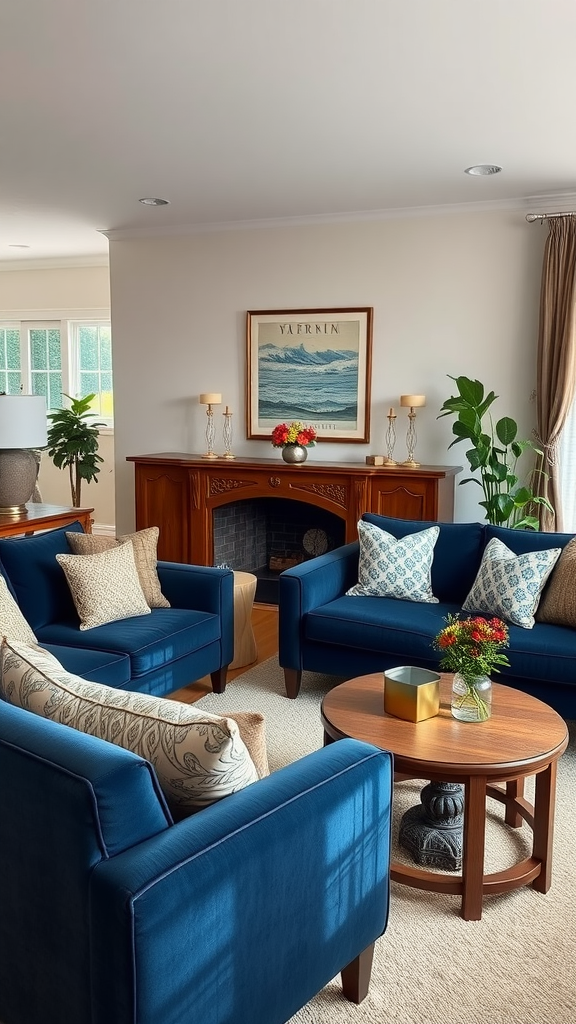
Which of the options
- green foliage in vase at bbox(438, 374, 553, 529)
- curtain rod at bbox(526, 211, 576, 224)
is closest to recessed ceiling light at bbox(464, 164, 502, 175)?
curtain rod at bbox(526, 211, 576, 224)

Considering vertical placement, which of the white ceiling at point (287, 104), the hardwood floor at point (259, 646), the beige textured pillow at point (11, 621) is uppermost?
the white ceiling at point (287, 104)

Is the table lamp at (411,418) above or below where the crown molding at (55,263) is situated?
below

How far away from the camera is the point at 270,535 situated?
6734 mm

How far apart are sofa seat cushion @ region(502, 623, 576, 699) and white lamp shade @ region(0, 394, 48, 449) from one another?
244 centimetres

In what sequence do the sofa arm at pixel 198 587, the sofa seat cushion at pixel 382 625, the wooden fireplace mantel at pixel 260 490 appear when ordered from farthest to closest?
the wooden fireplace mantel at pixel 260 490, the sofa arm at pixel 198 587, the sofa seat cushion at pixel 382 625

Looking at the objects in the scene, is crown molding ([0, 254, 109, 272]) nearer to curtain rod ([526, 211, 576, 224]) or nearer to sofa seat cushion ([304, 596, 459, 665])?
curtain rod ([526, 211, 576, 224])

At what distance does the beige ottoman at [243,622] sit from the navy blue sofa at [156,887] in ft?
8.62

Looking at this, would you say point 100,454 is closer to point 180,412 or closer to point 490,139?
point 180,412

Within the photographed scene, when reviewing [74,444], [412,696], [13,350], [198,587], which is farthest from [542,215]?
[13,350]

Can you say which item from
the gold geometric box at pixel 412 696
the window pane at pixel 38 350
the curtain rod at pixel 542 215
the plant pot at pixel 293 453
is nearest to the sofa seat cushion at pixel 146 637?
the gold geometric box at pixel 412 696

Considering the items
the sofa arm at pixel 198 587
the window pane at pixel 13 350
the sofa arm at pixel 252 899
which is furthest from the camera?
the window pane at pixel 13 350

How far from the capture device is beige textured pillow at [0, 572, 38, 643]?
10.1 feet

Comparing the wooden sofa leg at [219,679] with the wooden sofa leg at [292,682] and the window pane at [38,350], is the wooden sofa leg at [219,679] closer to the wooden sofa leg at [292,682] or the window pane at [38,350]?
the wooden sofa leg at [292,682]

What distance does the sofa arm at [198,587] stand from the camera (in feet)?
13.2
